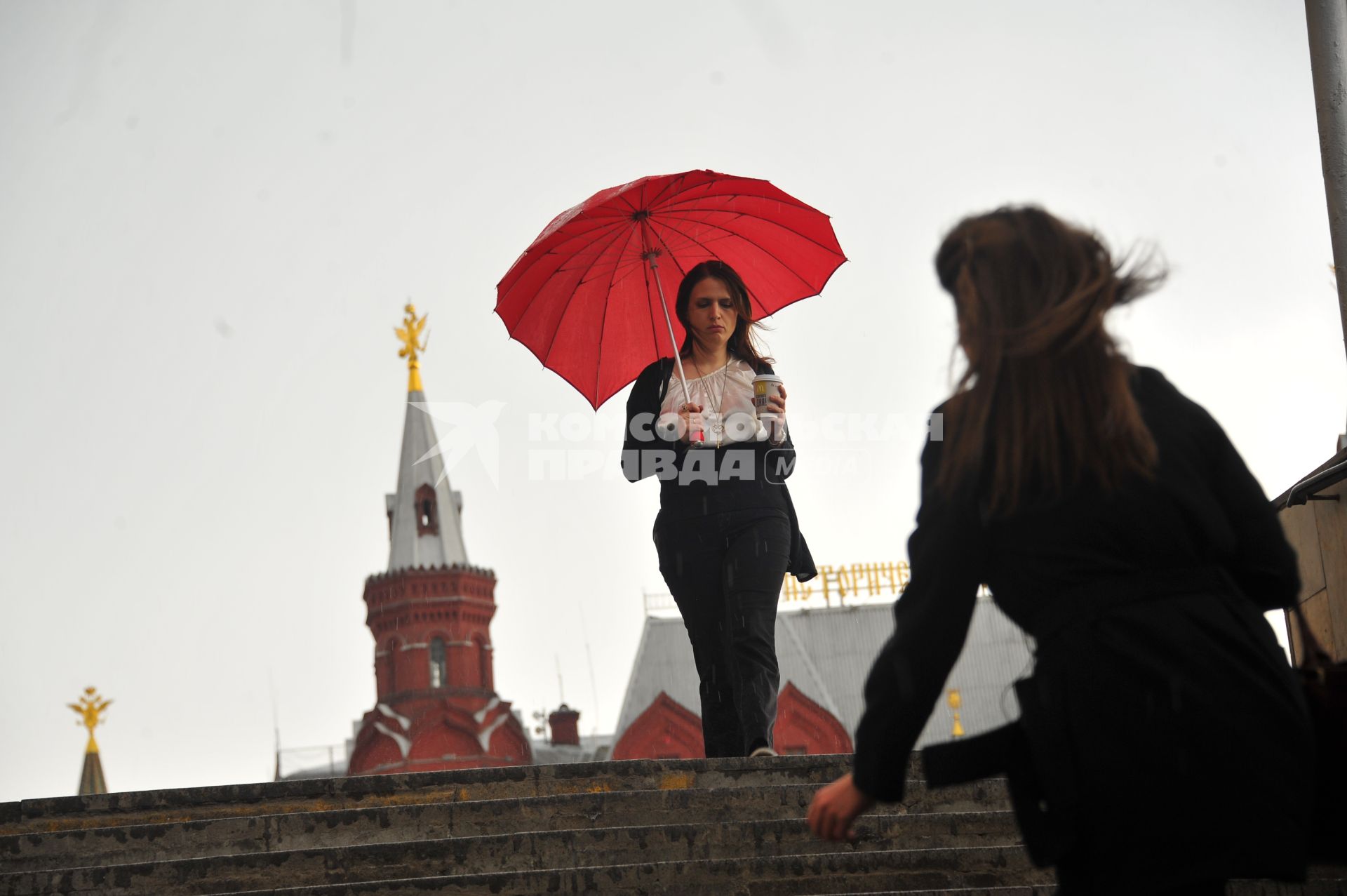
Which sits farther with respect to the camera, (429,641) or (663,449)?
(429,641)

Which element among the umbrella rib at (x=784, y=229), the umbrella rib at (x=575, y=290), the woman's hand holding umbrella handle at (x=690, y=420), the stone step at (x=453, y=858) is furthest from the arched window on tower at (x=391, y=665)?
the stone step at (x=453, y=858)

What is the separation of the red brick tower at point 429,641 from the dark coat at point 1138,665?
155ft

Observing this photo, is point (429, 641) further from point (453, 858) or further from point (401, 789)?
point (453, 858)

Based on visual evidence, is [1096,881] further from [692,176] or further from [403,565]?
[403,565]

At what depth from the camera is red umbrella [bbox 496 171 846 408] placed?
732 centimetres

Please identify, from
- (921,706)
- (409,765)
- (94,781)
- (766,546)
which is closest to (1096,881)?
(921,706)

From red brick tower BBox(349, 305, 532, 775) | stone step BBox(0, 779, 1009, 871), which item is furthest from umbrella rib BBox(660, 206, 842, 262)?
red brick tower BBox(349, 305, 532, 775)

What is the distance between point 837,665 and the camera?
44.6 metres

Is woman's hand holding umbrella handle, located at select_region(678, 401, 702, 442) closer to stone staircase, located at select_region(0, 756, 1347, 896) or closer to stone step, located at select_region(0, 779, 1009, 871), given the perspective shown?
stone staircase, located at select_region(0, 756, 1347, 896)

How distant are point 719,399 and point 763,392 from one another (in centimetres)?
25

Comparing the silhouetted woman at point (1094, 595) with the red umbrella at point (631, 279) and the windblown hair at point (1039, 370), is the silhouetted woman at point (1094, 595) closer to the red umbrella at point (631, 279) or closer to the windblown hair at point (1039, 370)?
the windblown hair at point (1039, 370)

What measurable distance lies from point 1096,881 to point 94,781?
5649cm

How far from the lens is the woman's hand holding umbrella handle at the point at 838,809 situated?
2.68 metres

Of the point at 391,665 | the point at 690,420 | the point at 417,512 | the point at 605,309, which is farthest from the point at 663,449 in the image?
the point at 417,512
